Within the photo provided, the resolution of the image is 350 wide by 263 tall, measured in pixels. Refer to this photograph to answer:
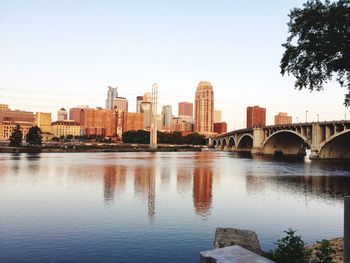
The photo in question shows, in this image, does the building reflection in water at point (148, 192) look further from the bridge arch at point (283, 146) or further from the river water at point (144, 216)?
the bridge arch at point (283, 146)

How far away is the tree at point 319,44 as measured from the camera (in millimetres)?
24000

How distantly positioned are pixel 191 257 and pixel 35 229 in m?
10.4

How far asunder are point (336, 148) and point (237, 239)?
356ft

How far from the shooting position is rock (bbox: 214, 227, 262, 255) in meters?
15.6

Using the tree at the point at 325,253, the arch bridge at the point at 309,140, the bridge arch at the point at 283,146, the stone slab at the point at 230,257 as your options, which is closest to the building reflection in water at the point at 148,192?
the tree at the point at 325,253

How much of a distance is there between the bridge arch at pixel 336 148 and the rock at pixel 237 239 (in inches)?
3719

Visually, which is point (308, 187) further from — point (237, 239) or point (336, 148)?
point (336, 148)

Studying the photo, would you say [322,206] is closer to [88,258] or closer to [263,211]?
[263,211]

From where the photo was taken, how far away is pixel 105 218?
86.3 ft

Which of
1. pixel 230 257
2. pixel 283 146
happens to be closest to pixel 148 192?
pixel 230 257

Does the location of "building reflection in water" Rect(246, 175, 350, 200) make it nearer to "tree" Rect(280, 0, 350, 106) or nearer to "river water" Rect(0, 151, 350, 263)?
"river water" Rect(0, 151, 350, 263)

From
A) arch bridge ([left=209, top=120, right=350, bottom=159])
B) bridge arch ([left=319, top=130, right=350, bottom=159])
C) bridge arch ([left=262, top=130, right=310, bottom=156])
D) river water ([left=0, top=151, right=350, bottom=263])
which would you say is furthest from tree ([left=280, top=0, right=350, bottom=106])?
bridge arch ([left=262, top=130, right=310, bottom=156])

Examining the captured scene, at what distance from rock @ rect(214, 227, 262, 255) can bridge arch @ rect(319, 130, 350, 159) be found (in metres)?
94.5

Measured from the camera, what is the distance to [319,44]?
81.1 ft
